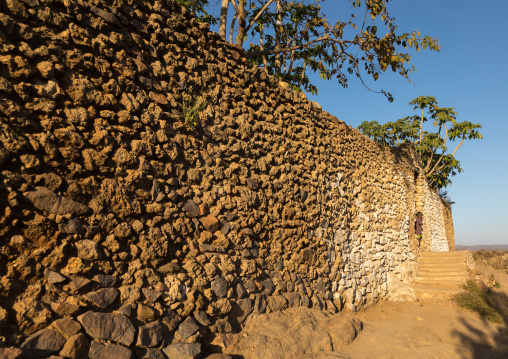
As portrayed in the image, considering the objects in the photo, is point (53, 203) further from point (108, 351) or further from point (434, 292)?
point (434, 292)

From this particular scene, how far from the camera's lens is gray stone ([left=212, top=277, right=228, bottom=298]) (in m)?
3.34

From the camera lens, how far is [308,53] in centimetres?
958

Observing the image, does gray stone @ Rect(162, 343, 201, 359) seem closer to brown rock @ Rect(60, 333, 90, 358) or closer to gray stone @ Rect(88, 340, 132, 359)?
gray stone @ Rect(88, 340, 132, 359)

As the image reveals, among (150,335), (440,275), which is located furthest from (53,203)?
(440,275)

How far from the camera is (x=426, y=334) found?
16.9 feet

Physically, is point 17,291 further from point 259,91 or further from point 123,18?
point 259,91

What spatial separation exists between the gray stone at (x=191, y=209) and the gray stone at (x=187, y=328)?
3.05ft

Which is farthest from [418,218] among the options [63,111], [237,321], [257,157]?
[63,111]

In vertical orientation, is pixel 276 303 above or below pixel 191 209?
below

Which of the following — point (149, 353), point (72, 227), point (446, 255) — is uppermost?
point (72, 227)

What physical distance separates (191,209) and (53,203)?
4.16 feet

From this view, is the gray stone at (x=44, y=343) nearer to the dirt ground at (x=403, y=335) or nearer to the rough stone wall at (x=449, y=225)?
the dirt ground at (x=403, y=335)

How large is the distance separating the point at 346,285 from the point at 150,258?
3843mm

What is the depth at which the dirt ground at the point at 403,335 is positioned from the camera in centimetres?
345
